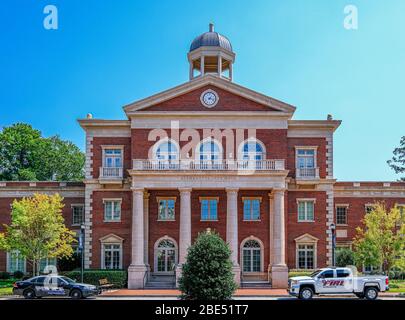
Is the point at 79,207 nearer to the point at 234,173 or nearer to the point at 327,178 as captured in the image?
the point at 234,173

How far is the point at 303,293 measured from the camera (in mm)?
30141

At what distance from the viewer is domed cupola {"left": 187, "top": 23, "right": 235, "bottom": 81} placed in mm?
46500

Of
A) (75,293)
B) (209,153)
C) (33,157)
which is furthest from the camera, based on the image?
(33,157)

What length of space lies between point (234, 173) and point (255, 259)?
24.3 ft

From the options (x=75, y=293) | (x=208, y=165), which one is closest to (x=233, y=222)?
(x=208, y=165)

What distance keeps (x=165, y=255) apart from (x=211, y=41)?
18828 millimetres

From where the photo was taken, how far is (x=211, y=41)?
47.4 m

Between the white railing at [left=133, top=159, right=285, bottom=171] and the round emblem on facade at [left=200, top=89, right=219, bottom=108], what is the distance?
15.9ft

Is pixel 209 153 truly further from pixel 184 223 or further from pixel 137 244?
pixel 137 244

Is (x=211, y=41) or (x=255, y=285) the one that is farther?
(x=211, y=41)

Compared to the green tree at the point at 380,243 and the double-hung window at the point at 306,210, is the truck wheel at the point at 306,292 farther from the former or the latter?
the double-hung window at the point at 306,210

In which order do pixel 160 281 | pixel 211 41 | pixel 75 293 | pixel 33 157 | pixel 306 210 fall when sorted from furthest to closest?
1. pixel 33 157
2. pixel 211 41
3. pixel 306 210
4. pixel 160 281
5. pixel 75 293

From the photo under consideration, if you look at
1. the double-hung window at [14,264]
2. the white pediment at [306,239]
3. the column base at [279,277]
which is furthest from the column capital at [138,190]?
the double-hung window at [14,264]

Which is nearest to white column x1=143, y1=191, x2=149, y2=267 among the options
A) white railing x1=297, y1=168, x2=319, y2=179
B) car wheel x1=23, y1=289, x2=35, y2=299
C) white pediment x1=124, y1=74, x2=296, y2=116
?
white pediment x1=124, y1=74, x2=296, y2=116
